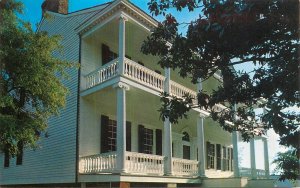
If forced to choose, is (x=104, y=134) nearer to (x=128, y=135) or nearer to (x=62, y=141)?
(x=128, y=135)

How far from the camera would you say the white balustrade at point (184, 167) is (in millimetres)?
17047

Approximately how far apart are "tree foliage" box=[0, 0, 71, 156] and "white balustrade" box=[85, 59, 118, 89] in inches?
108

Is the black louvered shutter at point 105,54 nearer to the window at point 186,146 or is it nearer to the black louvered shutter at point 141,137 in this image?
the black louvered shutter at point 141,137

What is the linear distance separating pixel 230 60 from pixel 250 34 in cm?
81

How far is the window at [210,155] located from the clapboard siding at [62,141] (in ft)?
37.0

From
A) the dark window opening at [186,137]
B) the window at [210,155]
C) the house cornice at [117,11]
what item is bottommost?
the window at [210,155]

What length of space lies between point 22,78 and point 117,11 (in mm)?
5266

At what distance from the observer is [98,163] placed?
14.9 m

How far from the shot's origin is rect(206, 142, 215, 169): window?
2545 centimetres

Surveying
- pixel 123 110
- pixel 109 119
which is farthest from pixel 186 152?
pixel 123 110

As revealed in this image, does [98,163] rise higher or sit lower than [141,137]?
lower

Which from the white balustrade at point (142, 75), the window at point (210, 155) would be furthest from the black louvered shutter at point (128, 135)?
the window at point (210, 155)

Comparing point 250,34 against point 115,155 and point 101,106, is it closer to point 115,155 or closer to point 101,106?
point 115,155

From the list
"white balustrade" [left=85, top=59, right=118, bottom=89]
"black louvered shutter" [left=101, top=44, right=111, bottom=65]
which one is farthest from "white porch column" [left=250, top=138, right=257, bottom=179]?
"white balustrade" [left=85, top=59, right=118, bottom=89]
